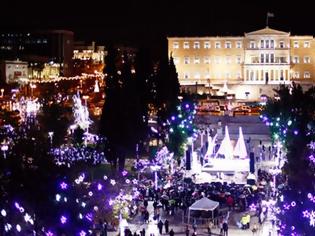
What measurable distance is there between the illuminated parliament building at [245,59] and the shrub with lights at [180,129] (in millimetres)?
35625

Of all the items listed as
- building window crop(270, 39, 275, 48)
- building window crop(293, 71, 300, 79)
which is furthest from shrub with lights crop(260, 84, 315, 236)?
building window crop(270, 39, 275, 48)

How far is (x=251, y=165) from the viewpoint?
37094 millimetres

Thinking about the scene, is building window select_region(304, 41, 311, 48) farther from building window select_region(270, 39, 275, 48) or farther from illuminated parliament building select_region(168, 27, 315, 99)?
building window select_region(270, 39, 275, 48)

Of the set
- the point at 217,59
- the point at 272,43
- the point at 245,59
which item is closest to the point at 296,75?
the point at 272,43

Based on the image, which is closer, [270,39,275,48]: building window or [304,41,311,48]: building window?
[304,41,311,48]: building window

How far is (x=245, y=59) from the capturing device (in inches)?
3612

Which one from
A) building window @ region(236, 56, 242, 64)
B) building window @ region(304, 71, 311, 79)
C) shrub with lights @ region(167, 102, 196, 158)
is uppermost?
building window @ region(236, 56, 242, 64)

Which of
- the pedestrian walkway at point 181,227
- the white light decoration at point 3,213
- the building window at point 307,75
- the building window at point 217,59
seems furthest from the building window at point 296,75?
the white light decoration at point 3,213

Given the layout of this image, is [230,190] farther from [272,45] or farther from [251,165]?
[272,45]

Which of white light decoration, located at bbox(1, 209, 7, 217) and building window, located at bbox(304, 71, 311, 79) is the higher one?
building window, located at bbox(304, 71, 311, 79)

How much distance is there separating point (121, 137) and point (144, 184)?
5.34 metres

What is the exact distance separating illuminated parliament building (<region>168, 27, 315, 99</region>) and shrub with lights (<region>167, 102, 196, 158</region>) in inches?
1403

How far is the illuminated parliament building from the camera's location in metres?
89.4

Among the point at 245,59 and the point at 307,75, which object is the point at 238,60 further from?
the point at 307,75
